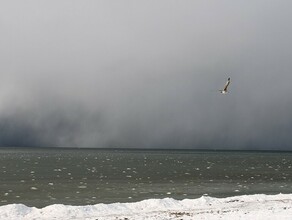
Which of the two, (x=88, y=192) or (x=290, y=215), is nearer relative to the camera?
(x=290, y=215)

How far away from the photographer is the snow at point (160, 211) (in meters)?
26.5

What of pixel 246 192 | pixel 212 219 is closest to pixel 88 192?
pixel 246 192

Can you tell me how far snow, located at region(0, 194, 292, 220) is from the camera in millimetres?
26547

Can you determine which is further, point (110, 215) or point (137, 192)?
point (137, 192)

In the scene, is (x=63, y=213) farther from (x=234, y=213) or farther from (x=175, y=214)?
(x=234, y=213)

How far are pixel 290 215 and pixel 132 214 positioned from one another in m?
10.2

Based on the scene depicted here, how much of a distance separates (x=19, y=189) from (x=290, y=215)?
37.6 m

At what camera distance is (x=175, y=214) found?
27.9 m

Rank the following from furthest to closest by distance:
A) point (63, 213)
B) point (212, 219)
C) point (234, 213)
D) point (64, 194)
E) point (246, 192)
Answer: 1. point (246, 192)
2. point (64, 194)
3. point (63, 213)
4. point (234, 213)
5. point (212, 219)

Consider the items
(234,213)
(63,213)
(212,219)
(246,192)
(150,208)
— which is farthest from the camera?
(246,192)

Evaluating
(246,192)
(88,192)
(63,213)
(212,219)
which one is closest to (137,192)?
(88,192)

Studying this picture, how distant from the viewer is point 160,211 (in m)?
30.2

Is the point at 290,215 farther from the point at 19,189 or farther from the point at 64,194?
the point at 19,189

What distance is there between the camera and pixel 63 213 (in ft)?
94.9
